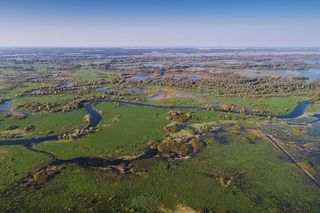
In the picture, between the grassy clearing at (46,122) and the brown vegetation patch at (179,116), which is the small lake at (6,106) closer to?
the grassy clearing at (46,122)

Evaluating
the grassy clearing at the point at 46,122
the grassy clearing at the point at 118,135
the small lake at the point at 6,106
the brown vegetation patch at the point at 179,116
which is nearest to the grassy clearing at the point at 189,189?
the grassy clearing at the point at 118,135

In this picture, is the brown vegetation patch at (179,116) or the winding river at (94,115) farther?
the brown vegetation patch at (179,116)

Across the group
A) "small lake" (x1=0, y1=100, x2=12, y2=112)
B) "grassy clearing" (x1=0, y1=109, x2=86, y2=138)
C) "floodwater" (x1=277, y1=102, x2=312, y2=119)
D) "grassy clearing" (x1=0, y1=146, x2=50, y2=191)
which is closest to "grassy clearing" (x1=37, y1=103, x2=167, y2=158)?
"grassy clearing" (x1=0, y1=146, x2=50, y2=191)

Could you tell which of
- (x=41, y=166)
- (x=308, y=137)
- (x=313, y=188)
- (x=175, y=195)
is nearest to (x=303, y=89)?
(x=308, y=137)

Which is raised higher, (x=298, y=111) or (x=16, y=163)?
(x=298, y=111)

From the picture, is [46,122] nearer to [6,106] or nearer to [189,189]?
[6,106]

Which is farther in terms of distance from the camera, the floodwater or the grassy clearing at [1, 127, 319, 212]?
the floodwater

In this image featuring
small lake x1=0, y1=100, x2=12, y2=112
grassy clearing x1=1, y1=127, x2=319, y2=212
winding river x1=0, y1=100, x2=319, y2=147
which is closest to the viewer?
grassy clearing x1=1, y1=127, x2=319, y2=212

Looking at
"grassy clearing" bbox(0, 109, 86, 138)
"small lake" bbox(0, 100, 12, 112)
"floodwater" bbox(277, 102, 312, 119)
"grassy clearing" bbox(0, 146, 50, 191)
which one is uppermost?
"floodwater" bbox(277, 102, 312, 119)

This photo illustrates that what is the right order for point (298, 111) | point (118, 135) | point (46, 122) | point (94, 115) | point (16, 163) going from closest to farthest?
point (16, 163) < point (118, 135) < point (46, 122) < point (94, 115) < point (298, 111)

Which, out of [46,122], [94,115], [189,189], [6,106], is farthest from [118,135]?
[6,106]

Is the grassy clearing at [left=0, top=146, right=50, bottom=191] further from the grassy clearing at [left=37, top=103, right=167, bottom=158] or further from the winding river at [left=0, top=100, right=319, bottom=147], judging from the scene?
the grassy clearing at [left=37, top=103, right=167, bottom=158]

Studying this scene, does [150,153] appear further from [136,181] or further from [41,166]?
[41,166]
